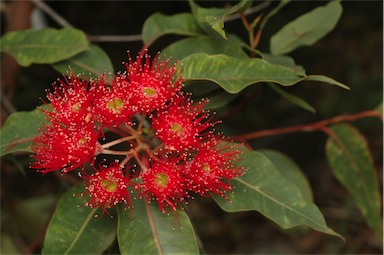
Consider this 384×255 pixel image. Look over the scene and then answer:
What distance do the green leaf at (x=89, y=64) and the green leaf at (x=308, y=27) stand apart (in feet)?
1.60

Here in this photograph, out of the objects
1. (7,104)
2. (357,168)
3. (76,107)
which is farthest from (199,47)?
(7,104)

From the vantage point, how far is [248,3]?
1463 mm


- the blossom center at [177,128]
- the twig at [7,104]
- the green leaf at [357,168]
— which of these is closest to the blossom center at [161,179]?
the blossom center at [177,128]

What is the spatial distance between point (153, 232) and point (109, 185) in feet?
0.56

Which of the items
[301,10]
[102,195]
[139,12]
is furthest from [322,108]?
[102,195]

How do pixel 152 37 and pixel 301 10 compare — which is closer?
pixel 152 37

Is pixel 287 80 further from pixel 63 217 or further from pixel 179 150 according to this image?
pixel 63 217

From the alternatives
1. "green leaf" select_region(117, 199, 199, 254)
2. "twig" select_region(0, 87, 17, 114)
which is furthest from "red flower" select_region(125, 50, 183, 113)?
"twig" select_region(0, 87, 17, 114)

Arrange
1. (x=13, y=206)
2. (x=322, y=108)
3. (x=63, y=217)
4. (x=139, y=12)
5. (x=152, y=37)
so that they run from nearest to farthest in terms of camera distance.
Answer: (x=63, y=217)
(x=152, y=37)
(x=13, y=206)
(x=139, y=12)
(x=322, y=108)

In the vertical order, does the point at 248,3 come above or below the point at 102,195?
above

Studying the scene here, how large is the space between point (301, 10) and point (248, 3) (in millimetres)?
1612

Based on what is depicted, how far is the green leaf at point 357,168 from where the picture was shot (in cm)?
179

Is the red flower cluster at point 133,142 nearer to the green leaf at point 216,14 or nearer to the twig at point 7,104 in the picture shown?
the green leaf at point 216,14

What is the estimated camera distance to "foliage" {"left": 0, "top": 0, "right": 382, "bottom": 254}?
1.36 m
